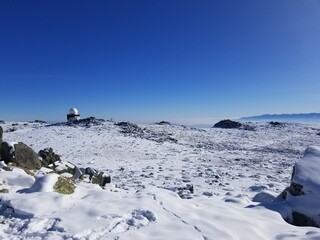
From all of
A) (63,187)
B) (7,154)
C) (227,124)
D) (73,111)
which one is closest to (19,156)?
(7,154)

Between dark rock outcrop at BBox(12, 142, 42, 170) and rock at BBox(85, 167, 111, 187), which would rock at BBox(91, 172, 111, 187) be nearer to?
rock at BBox(85, 167, 111, 187)

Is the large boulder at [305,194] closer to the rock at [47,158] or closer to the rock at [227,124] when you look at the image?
the rock at [47,158]

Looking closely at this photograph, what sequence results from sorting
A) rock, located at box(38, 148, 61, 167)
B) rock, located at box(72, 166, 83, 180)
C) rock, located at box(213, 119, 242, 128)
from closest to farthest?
rock, located at box(72, 166, 83, 180), rock, located at box(38, 148, 61, 167), rock, located at box(213, 119, 242, 128)

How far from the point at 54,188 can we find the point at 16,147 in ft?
13.9

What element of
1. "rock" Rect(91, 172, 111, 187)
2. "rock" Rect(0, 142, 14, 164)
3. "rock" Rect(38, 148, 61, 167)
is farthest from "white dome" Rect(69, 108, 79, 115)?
"rock" Rect(0, 142, 14, 164)

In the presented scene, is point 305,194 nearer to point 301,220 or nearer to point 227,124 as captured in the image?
point 301,220

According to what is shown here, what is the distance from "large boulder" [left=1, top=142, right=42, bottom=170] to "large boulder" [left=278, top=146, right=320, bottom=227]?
8.14 metres

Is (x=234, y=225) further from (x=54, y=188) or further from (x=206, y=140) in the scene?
(x=206, y=140)

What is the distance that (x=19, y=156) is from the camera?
33.7 feet

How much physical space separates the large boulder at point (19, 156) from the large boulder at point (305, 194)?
8138 mm

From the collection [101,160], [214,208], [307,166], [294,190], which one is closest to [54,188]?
[214,208]

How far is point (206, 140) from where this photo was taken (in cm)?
3347

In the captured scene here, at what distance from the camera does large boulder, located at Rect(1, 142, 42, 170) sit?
33.1ft

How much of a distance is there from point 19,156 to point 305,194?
8900 millimetres
